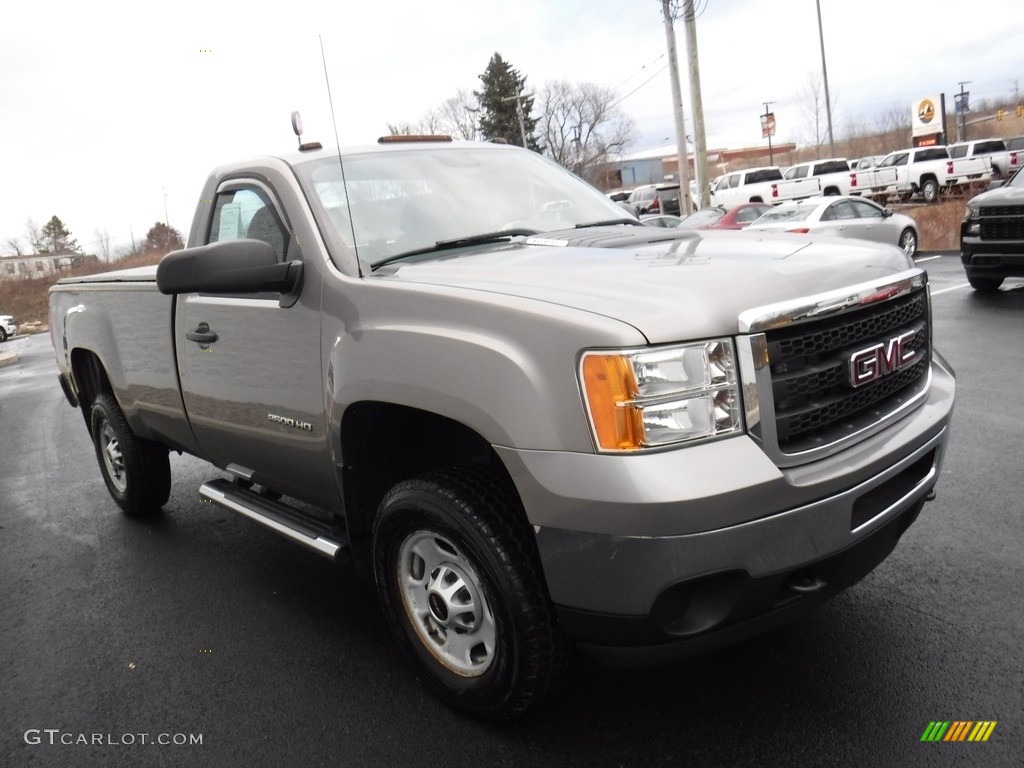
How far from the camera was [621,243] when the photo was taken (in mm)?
3225

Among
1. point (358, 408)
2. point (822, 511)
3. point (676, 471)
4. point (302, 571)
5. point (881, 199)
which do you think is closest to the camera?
point (676, 471)

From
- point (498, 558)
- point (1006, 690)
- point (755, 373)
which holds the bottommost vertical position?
point (1006, 690)

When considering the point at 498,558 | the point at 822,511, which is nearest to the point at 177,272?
the point at 498,558

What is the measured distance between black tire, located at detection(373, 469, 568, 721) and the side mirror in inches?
36.0

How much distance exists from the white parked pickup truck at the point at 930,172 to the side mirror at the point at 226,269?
3261 cm

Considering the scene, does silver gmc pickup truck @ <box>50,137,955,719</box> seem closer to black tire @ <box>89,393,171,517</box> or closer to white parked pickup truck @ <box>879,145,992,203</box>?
black tire @ <box>89,393,171,517</box>

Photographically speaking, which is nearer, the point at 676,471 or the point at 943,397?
the point at 676,471

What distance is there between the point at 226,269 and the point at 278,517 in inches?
44.9

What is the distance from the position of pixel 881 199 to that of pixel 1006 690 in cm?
3514

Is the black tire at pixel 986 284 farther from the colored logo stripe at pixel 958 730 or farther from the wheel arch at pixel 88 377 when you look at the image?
the wheel arch at pixel 88 377

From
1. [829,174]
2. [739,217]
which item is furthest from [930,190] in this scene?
[739,217]

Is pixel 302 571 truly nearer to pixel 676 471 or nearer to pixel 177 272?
pixel 177 272

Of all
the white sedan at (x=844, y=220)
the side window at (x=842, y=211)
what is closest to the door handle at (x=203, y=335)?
the white sedan at (x=844, y=220)

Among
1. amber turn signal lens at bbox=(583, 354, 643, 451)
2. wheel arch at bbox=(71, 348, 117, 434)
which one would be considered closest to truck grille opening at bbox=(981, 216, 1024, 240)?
wheel arch at bbox=(71, 348, 117, 434)
